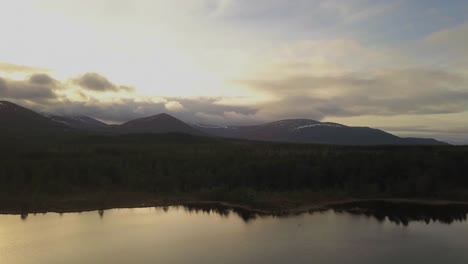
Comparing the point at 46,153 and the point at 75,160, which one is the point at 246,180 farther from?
the point at 46,153

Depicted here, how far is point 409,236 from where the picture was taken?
31547mm

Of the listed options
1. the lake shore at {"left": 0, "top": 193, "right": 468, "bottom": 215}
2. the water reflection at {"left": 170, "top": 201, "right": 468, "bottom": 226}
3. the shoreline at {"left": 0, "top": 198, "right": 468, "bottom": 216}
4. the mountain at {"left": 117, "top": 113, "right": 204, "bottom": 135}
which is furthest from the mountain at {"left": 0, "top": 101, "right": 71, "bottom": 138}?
the water reflection at {"left": 170, "top": 201, "right": 468, "bottom": 226}

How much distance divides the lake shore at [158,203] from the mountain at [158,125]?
123 metres

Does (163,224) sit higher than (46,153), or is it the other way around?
(46,153)

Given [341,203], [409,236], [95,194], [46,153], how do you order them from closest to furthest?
[409,236], [341,203], [95,194], [46,153]

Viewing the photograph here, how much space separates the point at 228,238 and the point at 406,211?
2062cm

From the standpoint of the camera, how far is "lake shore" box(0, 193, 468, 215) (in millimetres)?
42531

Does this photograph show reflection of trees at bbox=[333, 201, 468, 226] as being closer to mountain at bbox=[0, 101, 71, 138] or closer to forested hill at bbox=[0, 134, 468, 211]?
forested hill at bbox=[0, 134, 468, 211]

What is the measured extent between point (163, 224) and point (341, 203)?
66.1 feet

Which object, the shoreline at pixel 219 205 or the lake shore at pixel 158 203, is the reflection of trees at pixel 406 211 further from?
the lake shore at pixel 158 203

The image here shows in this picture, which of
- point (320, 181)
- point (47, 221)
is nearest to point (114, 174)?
point (47, 221)

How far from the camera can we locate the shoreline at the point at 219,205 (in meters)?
42.1

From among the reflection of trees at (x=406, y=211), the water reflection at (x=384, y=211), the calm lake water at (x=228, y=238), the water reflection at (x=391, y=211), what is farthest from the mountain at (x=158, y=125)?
the calm lake water at (x=228, y=238)

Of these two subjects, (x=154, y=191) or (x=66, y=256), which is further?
(x=154, y=191)
